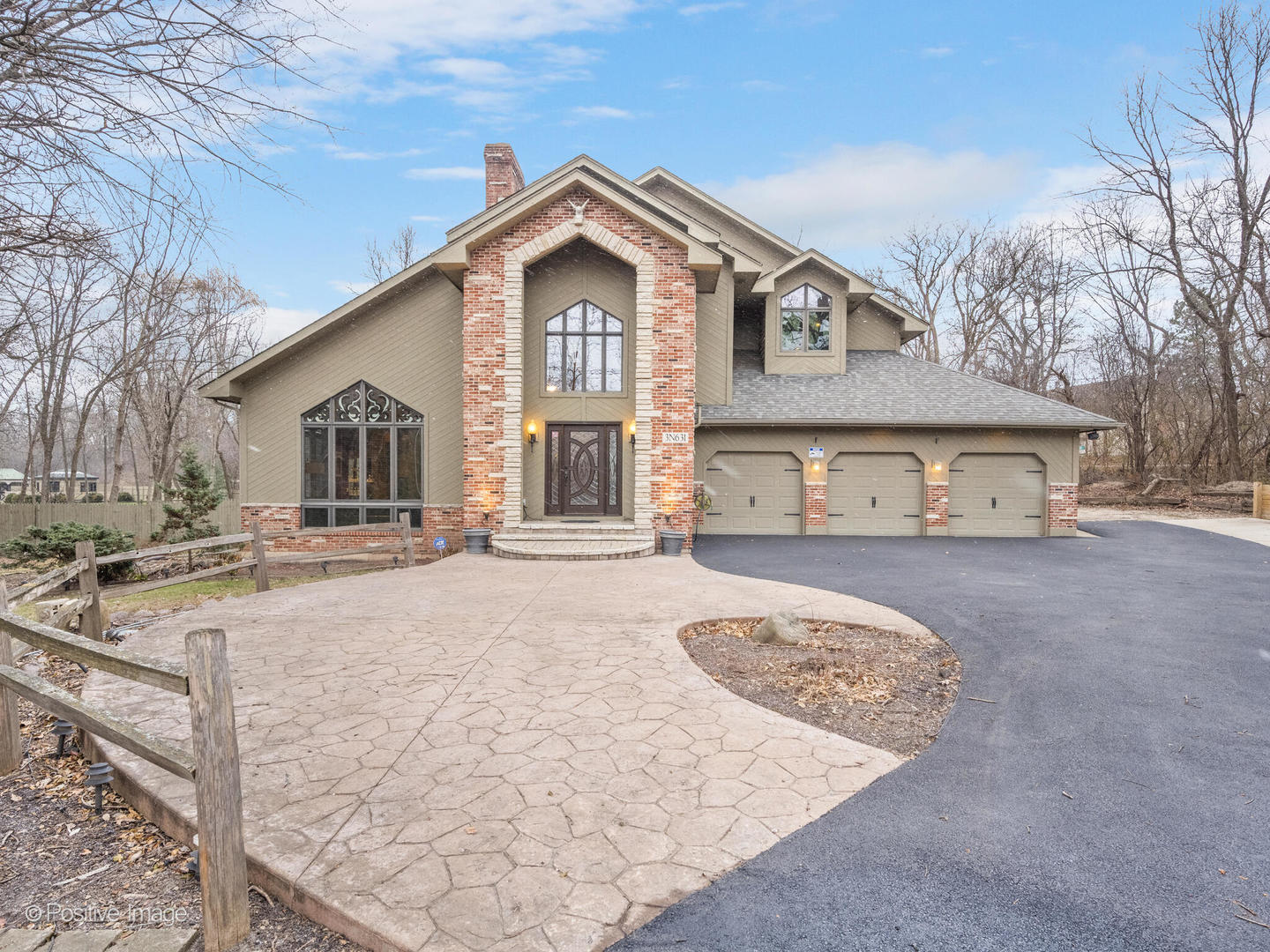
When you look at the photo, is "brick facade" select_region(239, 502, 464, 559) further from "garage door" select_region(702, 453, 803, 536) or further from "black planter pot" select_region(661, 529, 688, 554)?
"garage door" select_region(702, 453, 803, 536)

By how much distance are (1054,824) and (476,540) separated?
10.2m

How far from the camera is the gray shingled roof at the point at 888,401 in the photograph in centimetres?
1413

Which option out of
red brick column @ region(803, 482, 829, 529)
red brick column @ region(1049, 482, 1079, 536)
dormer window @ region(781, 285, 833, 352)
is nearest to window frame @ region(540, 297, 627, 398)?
red brick column @ region(803, 482, 829, 529)

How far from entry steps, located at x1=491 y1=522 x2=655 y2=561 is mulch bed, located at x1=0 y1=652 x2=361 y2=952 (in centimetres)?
725

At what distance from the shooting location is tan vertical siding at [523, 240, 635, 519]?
1312 centimetres

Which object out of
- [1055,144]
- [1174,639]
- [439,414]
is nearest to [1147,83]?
[1055,144]

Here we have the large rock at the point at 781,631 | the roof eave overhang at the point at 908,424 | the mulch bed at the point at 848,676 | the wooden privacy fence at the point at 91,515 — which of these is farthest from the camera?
the wooden privacy fence at the point at 91,515

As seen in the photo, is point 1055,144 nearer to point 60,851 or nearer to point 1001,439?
point 1001,439

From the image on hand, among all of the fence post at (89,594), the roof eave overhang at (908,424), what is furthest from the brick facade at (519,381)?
the fence post at (89,594)

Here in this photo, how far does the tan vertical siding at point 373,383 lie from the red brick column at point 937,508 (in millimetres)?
10656

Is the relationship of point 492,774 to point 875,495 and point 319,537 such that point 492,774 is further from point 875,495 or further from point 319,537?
point 875,495

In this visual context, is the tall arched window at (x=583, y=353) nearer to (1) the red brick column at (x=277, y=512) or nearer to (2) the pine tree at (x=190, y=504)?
(1) the red brick column at (x=277, y=512)

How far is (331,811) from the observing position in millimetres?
2984

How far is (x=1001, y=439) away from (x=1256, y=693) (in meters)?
10.9
